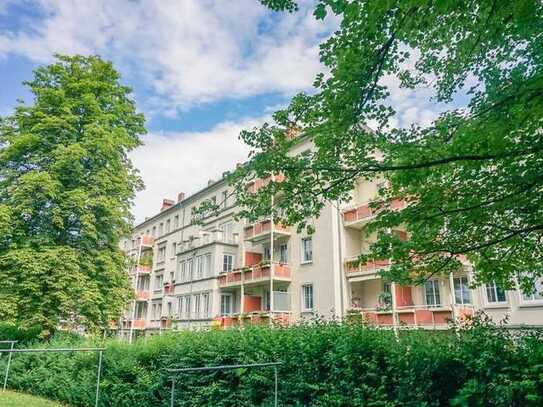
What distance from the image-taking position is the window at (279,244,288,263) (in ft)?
85.8

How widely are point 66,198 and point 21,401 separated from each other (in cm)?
833

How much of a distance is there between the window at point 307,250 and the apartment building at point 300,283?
61 mm

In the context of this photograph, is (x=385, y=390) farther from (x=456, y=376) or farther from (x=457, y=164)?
(x=457, y=164)

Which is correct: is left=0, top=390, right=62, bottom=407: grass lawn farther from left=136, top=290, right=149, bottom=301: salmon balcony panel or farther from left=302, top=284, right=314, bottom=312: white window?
left=136, top=290, right=149, bottom=301: salmon balcony panel

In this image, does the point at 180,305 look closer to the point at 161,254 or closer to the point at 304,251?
the point at 161,254

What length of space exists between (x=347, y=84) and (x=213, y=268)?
81.9 ft

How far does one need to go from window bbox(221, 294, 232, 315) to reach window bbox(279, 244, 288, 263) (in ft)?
18.2

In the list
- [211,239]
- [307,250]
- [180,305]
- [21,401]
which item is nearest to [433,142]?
[21,401]

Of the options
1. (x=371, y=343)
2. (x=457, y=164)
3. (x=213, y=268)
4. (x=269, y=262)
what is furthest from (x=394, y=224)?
(x=213, y=268)

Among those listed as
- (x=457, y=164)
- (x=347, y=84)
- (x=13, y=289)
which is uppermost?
(x=347, y=84)

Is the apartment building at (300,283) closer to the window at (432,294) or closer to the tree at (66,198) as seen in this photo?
the window at (432,294)

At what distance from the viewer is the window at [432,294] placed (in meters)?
Result: 19.4

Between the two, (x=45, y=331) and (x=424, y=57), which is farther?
(x=45, y=331)

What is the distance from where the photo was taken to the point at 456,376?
16.9 ft
